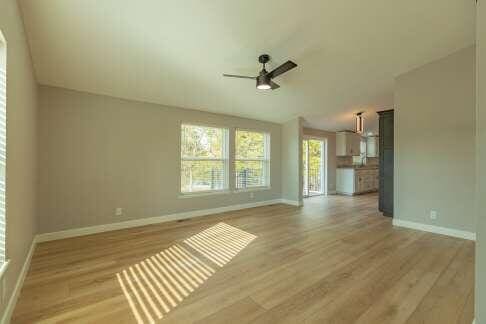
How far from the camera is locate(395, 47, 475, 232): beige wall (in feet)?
11.1

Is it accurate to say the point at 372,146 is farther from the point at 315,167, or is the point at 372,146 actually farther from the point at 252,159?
the point at 252,159

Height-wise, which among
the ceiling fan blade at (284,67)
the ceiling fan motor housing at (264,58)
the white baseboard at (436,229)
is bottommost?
the white baseboard at (436,229)

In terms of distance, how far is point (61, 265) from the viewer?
8.22ft

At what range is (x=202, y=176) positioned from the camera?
4926 millimetres

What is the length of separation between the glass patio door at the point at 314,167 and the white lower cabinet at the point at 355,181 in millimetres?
761

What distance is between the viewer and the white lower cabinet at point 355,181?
25.2 ft

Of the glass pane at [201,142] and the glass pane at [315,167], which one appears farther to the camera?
the glass pane at [315,167]

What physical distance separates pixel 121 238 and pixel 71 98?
7.56 feet

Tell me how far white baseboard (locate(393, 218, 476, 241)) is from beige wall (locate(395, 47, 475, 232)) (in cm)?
6

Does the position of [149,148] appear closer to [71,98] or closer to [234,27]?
[71,98]

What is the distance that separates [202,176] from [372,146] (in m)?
7.38

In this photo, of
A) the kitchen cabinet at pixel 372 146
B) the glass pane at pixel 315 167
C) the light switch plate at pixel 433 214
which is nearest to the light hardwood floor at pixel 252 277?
the light switch plate at pixel 433 214

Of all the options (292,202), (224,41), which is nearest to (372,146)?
(292,202)

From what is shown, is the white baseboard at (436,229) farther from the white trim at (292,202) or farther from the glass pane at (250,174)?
the glass pane at (250,174)
